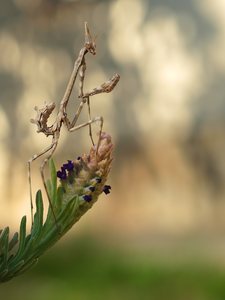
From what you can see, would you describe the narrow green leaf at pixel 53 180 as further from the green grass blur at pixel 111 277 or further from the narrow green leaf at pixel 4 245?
the green grass blur at pixel 111 277

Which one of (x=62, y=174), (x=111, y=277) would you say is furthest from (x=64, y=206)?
(x=111, y=277)

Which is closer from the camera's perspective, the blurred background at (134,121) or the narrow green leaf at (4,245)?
the narrow green leaf at (4,245)

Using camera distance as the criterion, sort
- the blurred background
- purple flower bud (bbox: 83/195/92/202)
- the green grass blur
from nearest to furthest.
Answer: purple flower bud (bbox: 83/195/92/202) → the green grass blur → the blurred background

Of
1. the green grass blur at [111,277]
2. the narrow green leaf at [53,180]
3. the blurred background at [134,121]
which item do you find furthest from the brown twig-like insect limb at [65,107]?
the blurred background at [134,121]

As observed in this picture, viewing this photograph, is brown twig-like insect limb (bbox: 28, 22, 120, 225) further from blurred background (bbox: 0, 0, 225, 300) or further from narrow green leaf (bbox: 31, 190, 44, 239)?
blurred background (bbox: 0, 0, 225, 300)

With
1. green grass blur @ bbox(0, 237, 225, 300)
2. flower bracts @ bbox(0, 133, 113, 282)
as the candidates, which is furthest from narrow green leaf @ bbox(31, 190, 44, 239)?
green grass blur @ bbox(0, 237, 225, 300)

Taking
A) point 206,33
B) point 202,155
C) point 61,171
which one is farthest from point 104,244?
point 61,171

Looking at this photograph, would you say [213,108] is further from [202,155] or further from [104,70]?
[104,70]

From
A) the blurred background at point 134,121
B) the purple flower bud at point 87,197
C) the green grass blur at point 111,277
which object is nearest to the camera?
the purple flower bud at point 87,197

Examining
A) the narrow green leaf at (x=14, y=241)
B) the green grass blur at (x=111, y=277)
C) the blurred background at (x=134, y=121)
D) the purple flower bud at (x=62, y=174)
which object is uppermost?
the blurred background at (x=134, y=121)
